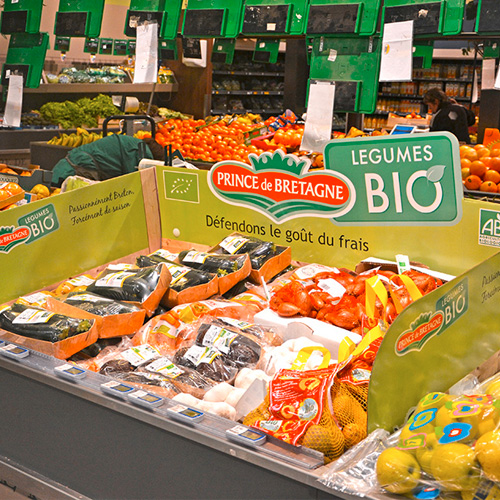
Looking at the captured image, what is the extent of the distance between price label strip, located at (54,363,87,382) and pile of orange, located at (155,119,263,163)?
3.83m

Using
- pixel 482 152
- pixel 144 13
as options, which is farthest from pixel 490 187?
pixel 144 13

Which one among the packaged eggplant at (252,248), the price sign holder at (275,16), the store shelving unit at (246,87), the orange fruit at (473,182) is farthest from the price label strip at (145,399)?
the store shelving unit at (246,87)

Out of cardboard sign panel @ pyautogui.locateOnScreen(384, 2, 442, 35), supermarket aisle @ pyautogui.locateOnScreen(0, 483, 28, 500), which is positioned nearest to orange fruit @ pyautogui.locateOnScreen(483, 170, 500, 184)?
cardboard sign panel @ pyautogui.locateOnScreen(384, 2, 442, 35)

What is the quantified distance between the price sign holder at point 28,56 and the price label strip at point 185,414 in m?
3.81

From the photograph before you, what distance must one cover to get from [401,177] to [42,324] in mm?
1407

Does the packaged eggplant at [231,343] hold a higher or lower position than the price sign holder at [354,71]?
lower

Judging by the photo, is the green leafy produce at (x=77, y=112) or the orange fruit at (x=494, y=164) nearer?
the orange fruit at (x=494, y=164)

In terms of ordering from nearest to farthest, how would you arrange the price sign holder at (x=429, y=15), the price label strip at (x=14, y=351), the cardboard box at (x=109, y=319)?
the price label strip at (x=14, y=351) < the cardboard box at (x=109, y=319) < the price sign holder at (x=429, y=15)

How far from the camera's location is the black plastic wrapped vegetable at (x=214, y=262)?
259 centimetres

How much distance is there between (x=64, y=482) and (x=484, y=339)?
1.31 meters

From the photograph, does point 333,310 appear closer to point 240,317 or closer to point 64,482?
point 240,317

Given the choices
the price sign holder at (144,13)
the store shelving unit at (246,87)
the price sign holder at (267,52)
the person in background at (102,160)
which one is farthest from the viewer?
the store shelving unit at (246,87)

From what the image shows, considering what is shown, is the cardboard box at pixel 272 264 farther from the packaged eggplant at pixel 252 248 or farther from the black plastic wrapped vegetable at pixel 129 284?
the black plastic wrapped vegetable at pixel 129 284

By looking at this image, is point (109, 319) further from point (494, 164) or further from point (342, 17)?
point (494, 164)
